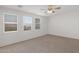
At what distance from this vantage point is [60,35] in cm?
200

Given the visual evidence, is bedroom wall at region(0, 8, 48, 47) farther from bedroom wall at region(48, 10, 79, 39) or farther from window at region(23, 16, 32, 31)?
bedroom wall at region(48, 10, 79, 39)

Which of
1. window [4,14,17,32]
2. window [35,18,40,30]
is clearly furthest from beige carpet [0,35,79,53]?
window [4,14,17,32]

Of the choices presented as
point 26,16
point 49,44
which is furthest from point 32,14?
point 49,44

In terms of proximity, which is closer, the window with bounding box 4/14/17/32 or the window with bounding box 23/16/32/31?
the window with bounding box 4/14/17/32

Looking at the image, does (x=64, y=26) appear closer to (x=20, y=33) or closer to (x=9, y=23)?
(x=20, y=33)

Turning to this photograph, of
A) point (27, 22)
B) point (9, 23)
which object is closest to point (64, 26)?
point (27, 22)

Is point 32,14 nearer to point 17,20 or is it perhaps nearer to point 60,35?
point 17,20

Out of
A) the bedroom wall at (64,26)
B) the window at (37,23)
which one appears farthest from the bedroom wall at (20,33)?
the bedroom wall at (64,26)

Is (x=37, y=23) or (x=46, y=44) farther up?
(x=37, y=23)

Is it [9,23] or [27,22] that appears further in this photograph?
[27,22]
